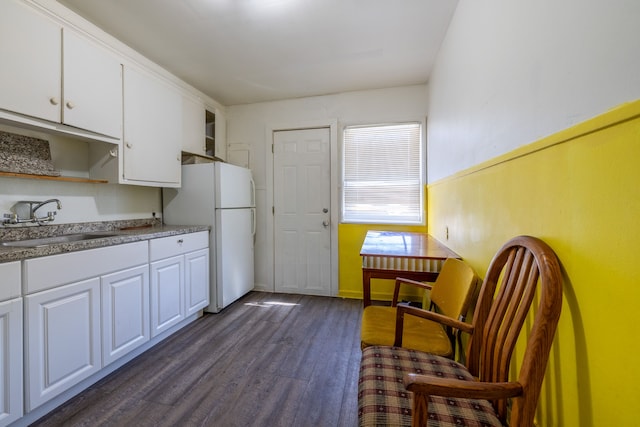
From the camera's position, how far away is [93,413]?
1425 millimetres

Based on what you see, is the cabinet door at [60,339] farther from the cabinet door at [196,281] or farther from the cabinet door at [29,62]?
the cabinet door at [29,62]

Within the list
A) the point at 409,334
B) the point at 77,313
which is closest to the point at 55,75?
the point at 77,313

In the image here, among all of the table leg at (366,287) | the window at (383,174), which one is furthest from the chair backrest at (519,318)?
the window at (383,174)

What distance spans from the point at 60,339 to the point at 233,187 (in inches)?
71.2

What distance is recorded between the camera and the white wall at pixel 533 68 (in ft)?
1.95

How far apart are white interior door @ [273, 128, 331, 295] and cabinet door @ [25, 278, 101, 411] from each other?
6.37 ft

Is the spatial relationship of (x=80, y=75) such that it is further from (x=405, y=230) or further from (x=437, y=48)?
(x=405, y=230)

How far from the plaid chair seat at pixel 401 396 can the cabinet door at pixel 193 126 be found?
2.74m

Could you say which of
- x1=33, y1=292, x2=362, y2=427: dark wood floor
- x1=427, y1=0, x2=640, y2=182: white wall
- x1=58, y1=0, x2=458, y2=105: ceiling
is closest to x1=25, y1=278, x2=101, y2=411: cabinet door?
x1=33, y1=292, x2=362, y2=427: dark wood floor

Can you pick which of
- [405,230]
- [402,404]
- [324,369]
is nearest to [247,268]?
[324,369]

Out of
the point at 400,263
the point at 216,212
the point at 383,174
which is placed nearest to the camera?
the point at 400,263

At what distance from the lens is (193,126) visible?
2930 millimetres

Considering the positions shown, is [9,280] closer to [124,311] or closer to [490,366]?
[124,311]

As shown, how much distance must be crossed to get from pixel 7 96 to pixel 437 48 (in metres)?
2.95
